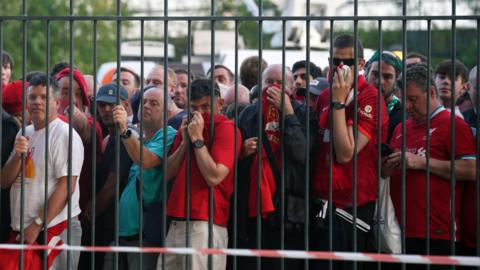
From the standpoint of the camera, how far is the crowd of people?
22.6ft

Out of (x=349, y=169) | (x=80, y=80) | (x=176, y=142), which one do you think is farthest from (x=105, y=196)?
(x=349, y=169)

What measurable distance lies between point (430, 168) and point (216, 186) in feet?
4.38

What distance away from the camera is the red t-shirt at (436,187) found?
7.23 metres

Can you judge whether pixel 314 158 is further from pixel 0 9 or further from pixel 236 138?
pixel 0 9

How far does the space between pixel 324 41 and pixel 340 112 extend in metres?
12.8

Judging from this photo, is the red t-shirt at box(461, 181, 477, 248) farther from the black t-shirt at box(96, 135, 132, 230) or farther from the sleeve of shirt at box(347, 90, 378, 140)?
the black t-shirt at box(96, 135, 132, 230)

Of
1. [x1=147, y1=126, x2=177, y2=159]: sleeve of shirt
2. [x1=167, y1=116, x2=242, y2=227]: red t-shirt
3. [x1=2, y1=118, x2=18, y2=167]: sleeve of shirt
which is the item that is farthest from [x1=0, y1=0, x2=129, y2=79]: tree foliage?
[x1=167, y1=116, x2=242, y2=227]: red t-shirt

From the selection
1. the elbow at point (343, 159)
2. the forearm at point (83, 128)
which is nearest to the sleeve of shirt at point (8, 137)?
the forearm at point (83, 128)

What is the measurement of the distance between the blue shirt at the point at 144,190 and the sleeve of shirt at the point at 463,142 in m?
1.85

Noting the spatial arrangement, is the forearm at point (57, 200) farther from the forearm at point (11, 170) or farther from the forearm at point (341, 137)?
the forearm at point (341, 137)

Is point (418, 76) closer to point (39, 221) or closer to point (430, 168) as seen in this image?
point (430, 168)

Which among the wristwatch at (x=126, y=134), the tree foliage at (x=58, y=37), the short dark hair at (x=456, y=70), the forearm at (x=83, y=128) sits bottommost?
the wristwatch at (x=126, y=134)

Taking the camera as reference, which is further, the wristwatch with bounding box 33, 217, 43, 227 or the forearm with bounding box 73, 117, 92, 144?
the forearm with bounding box 73, 117, 92, 144

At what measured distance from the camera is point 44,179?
751cm
